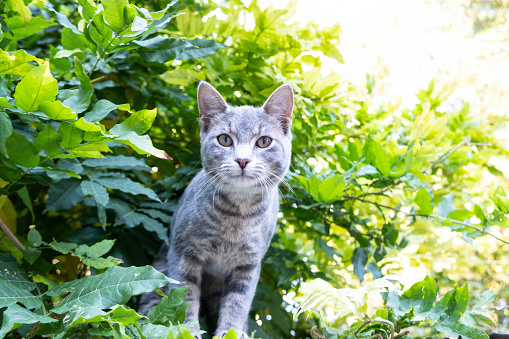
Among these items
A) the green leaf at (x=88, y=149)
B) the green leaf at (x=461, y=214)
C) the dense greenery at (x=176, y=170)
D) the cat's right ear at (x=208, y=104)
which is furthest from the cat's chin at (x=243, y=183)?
the green leaf at (x=461, y=214)

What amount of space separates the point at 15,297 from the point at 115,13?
0.81m

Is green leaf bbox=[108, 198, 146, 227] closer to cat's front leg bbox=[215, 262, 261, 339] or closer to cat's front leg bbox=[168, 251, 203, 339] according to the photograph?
cat's front leg bbox=[168, 251, 203, 339]

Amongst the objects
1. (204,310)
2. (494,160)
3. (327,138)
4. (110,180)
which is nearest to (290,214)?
(327,138)

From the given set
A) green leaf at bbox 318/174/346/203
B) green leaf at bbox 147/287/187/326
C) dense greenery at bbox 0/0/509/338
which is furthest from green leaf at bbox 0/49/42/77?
green leaf at bbox 318/174/346/203

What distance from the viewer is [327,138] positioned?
2.21 m

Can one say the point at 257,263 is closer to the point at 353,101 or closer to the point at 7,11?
the point at 353,101

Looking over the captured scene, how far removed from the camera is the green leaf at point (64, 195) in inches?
65.9

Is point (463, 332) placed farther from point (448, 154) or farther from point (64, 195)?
point (64, 195)

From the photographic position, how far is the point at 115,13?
126cm

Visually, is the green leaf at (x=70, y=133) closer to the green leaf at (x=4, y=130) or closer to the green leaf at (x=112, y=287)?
the green leaf at (x=4, y=130)

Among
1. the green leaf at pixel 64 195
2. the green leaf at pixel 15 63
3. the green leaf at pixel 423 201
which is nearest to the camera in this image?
the green leaf at pixel 15 63

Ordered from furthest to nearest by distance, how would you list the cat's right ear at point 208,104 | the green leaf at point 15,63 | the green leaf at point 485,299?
1. the cat's right ear at point 208,104
2. the green leaf at point 485,299
3. the green leaf at point 15,63

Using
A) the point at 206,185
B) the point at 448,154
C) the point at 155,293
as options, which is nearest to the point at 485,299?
the point at 448,154

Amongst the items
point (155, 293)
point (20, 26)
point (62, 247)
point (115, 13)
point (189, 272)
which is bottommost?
point (155, 293)
